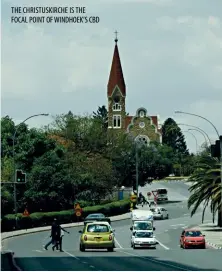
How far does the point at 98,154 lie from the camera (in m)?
108

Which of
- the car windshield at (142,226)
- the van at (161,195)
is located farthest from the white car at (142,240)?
the van at (161,195)

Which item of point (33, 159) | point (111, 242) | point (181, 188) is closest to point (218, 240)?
point (111, 242)

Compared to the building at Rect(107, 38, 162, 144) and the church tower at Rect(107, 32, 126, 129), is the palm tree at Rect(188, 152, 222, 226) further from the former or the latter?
the building at Rect(107, 38, 162, 144)

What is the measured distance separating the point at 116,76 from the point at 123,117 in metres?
12.7

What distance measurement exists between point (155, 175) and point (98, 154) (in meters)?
16.0

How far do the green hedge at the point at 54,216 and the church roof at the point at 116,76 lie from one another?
8307 centimetres

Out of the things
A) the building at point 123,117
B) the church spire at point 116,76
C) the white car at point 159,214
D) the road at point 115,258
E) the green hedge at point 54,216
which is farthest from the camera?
the building at point 123,117

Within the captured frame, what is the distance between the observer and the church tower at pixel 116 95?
577 feet

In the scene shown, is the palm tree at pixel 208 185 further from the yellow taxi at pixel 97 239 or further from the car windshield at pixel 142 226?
the yellow taxi at pixel 97 239

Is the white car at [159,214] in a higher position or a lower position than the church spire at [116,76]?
lower

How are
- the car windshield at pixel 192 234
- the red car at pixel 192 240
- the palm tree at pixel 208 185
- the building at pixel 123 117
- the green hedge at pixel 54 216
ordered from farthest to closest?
the building at pixel 123 117
the green hedge at pixel 54 216
the palm tree at pixel 208 185
the car windshield at pixel 192 234
the red car at pixel 192 240

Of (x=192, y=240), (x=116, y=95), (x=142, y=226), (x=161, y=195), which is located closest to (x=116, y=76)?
(x=116, y=95)

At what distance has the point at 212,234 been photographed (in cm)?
6488

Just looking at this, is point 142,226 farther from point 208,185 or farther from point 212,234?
point 208,185
